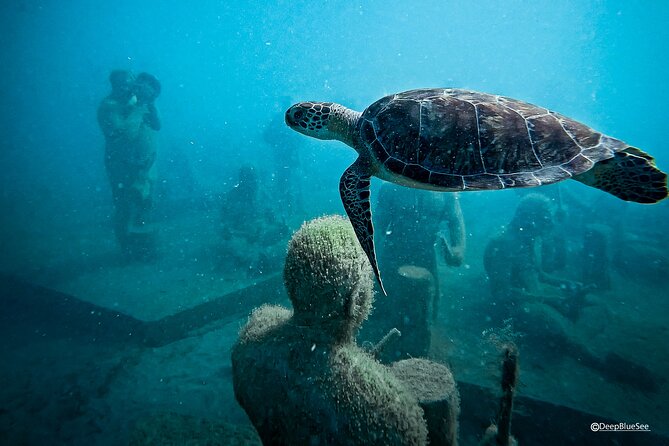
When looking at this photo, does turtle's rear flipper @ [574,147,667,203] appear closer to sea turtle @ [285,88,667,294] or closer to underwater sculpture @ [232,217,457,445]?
sea turtle @ [285,88,667,294]

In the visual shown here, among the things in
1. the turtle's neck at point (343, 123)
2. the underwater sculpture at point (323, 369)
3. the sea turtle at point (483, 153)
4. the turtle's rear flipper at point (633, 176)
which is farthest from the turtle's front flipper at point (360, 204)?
the turtle's rear flipper at point (633, 176)

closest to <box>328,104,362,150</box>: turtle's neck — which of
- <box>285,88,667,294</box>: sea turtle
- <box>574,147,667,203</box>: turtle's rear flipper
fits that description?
<box>285,88,667,294</box>: sea turtle

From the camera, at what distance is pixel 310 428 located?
2285 millimetres

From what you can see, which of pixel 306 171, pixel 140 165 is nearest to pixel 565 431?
pixel 140 165

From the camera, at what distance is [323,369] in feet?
7.90

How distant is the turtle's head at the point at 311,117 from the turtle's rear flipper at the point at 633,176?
307 cm

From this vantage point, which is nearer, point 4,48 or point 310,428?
point 310,428

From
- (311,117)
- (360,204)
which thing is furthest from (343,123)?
(360,204)

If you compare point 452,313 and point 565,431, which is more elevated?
point 565,431

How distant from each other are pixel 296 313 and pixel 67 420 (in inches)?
251

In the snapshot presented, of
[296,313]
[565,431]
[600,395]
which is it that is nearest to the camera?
[296,313]

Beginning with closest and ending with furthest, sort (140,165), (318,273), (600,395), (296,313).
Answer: (318,273)
(296,313)
(600,395)
(140,165)

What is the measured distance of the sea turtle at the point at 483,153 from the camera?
276cm

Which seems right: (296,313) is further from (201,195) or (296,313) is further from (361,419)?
(201,195)
